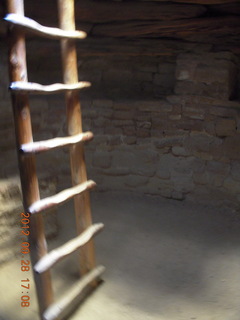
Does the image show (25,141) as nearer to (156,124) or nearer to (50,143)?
(50,143)

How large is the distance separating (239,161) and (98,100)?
54.7 inches

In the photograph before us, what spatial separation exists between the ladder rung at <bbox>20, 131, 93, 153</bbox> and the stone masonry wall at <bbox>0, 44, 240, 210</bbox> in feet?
3.28

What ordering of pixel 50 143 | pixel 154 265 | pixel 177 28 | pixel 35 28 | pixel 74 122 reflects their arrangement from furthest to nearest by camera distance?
pixel 177 28 < pixel 154 265 < pixel 74 122 < pixel 50 143 < pixel 35 28

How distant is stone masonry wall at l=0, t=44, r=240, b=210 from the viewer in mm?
3068

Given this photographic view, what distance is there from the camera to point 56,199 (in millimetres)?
1904

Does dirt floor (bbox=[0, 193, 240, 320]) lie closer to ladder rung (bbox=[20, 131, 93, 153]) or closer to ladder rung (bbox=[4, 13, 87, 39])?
ladder rung (bbox=[20, 131, 93, 153])

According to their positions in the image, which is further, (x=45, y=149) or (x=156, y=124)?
(x=156, y=124)

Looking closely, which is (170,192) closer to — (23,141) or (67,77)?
(67,77)

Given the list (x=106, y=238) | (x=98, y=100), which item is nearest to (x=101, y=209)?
Answer: (x=106, y=238)

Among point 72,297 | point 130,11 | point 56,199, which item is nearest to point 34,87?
point 56,199

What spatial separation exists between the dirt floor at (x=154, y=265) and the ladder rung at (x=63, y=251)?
366 millimetres

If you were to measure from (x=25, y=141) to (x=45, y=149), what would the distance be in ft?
0.39

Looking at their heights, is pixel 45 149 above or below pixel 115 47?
below

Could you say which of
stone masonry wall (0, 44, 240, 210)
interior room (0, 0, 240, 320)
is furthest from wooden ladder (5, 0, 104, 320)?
stone masonry wall (0, 44, 240, 210)
